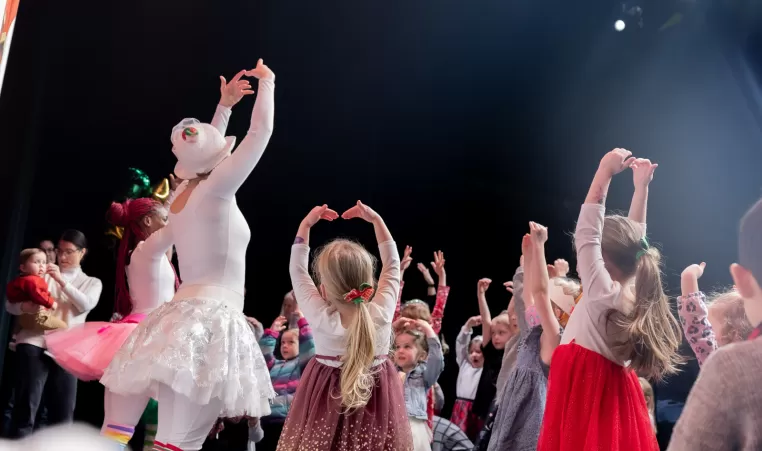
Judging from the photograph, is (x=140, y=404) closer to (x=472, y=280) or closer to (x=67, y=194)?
(x=67, y=194)

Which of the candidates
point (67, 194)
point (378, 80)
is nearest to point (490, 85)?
point (378, 80)

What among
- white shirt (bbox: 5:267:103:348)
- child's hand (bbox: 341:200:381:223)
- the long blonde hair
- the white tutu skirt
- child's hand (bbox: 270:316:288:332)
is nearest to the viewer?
the white tutu skirt

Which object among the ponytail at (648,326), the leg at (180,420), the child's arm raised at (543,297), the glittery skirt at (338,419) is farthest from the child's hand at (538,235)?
the leg at (180,420)

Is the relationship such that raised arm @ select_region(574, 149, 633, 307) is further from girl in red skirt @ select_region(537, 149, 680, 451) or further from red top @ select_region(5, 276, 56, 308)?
red top @ select_region(5, 276, 56, 308)

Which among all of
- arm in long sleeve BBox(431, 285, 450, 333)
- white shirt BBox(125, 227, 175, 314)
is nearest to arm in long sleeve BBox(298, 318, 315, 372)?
arm in long sleeve BBox(431, 285, 450, 333)

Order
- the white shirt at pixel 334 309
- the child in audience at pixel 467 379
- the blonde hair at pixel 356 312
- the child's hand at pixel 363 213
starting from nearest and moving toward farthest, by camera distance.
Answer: the blonde hair at pixel 356 312
the white shirt at pixel 334 309
the child's hand at pixel 363 213
the child in audience at pixel 467 379

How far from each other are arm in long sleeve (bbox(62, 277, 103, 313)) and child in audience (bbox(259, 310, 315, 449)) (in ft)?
3.47

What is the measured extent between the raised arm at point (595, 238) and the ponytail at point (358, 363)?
76 centimetres

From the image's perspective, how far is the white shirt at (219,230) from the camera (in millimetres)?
2447

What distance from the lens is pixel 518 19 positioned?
5664 mm

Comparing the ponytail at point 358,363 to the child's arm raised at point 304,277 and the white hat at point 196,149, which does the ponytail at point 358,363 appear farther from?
the white hat at point 196,149

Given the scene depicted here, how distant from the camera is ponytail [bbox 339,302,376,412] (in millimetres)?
2418

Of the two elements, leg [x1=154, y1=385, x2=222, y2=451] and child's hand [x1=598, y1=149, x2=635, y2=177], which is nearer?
leg [x1=154, y1=385, x2=222, y2=451]

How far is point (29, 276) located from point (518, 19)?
401cm
